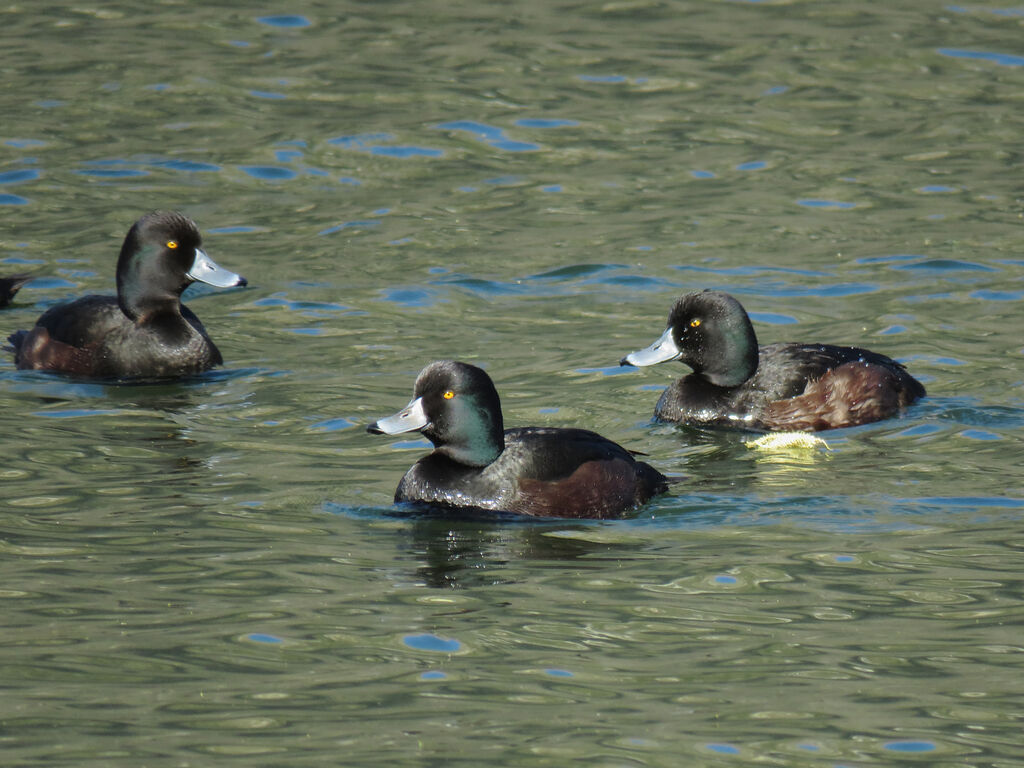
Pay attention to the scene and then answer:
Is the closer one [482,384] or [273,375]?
[482,384]

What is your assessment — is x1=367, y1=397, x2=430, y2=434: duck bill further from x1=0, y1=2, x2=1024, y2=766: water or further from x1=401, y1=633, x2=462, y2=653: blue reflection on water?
x1=401, y1=633, x2=462, y2=653: blue reflection on water

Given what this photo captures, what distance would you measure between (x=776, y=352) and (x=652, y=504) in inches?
105

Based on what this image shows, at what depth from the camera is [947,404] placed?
10383mm

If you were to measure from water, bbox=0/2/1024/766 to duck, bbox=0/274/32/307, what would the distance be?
21cm

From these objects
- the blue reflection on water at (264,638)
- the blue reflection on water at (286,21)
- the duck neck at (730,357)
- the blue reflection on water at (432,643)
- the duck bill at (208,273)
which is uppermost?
the blue reflection on water at (286,21)

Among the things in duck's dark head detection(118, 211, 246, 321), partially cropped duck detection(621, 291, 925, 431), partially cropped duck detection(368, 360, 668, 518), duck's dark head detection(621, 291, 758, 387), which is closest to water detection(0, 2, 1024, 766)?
partially cropped duck detection(368, 360, 668, 518)

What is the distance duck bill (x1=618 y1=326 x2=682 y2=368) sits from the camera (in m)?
10.6

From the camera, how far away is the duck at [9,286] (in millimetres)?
12820

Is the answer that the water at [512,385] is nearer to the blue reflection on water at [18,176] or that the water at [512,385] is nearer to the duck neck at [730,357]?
the blue reflection on water at [18,176]

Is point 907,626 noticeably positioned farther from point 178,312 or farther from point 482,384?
point 178,312

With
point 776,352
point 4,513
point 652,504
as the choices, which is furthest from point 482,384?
point 776,352

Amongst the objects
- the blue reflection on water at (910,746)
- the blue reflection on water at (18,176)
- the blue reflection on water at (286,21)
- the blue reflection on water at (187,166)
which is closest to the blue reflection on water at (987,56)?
the blue reflection on water at (286,21)

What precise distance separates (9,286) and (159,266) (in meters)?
1.77

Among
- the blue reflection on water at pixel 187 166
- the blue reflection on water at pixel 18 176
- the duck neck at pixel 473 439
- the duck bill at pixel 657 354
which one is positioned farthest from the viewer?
the blue reflection on water at pixel 187 166
